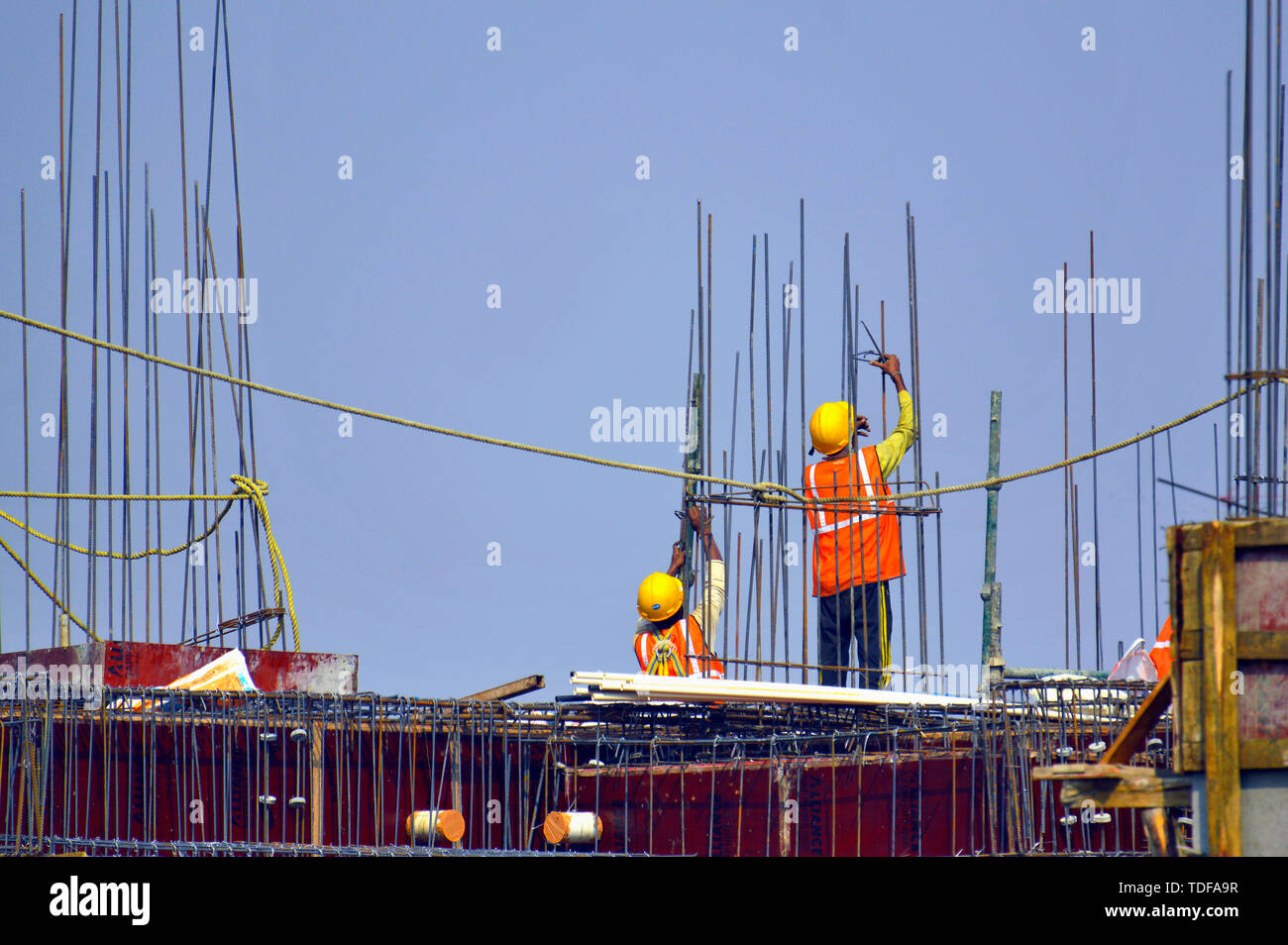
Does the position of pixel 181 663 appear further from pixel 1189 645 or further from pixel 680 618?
pixel 1189 645

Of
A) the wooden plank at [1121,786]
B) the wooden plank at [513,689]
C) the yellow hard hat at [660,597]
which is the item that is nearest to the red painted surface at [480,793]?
the wooden plank at [513,689]

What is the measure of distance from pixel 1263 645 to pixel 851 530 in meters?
8.92

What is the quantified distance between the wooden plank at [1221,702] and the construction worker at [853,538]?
27.9 feet

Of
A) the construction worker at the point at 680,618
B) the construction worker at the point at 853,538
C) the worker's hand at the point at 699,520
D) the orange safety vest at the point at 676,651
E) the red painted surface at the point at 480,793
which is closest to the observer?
the red painted surface at the point at 480,793

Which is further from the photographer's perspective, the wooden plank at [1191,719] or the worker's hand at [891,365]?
the worker's hand at [891,365]

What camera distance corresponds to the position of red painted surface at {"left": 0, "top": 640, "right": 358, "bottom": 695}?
13.2 metres

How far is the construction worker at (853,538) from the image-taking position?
51.4ft

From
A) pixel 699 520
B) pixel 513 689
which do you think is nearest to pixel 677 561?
pixel 699 520

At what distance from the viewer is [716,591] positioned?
57.8 feet

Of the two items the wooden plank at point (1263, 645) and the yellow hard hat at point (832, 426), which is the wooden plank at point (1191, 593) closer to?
the wooden plank at point (1263, 645)

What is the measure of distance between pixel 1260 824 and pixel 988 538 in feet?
31.6

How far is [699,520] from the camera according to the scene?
1727 centimetres

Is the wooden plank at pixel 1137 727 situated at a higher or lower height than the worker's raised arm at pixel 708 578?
lower
